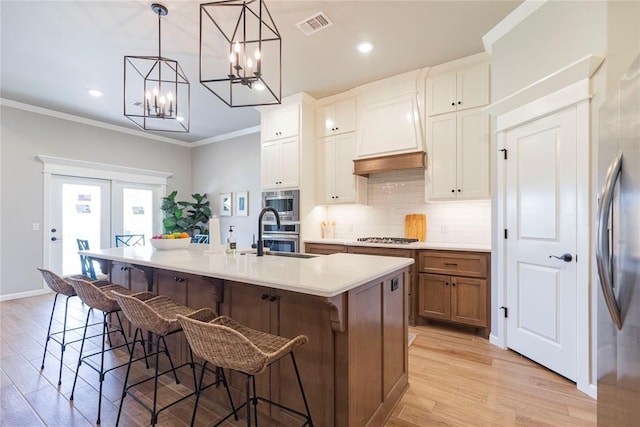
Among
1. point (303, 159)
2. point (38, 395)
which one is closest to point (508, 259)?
→ point (303, 159)

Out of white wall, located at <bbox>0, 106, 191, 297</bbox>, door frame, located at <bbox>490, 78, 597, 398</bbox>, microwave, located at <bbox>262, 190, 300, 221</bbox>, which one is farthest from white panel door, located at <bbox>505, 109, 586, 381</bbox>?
white wall, located at <bbox>0, 106, 191, 297</bbox>

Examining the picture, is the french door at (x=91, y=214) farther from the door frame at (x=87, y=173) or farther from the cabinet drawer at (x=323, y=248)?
the cabinet drawer at (x=323, y=248)

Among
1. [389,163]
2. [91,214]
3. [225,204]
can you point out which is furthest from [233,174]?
[389,163]

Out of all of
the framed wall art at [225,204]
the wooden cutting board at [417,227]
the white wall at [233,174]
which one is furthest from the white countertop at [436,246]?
the framed wall art at [225,204]

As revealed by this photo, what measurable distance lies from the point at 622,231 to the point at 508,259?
187 centimetres

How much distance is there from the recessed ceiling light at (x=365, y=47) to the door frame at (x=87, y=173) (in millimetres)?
4971

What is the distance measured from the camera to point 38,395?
2141mm

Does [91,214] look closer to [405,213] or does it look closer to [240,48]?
[240,48]

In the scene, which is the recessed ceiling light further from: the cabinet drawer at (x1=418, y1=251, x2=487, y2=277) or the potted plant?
the potted plant

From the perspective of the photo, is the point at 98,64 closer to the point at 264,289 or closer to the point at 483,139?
the point at 264,289

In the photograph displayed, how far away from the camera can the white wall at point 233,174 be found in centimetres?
584

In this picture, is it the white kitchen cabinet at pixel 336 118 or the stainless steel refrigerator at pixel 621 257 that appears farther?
the white kitchen cabinet at pixel 336 118

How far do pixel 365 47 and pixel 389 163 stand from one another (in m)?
1.33

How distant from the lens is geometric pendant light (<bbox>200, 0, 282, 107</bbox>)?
189 cm
